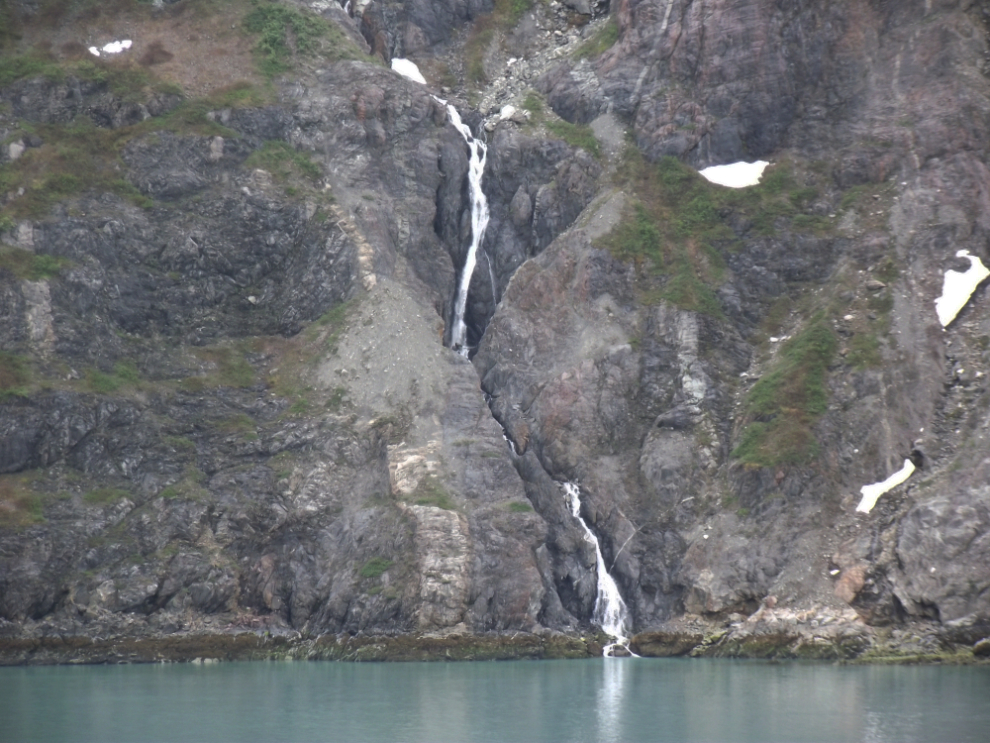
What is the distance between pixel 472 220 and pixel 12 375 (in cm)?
3480

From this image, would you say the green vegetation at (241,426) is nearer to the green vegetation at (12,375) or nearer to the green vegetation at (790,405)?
the green vegetation at (12,375)

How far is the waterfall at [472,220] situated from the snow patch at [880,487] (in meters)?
29.5

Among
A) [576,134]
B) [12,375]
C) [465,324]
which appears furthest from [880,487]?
[12,375]

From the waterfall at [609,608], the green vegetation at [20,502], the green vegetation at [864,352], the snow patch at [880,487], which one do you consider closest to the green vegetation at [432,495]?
the waterfall at [609,608]

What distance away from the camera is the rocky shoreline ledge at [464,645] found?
61.0 metres

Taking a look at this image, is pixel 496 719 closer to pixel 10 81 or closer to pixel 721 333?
pixel 721 333

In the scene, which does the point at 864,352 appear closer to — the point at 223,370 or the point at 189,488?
the point at 223,370

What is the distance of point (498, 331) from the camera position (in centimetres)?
8181

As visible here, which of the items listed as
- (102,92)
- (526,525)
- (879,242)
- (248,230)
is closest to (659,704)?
(526,525)

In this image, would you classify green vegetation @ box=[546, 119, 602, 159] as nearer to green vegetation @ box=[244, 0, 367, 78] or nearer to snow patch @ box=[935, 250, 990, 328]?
green vegetation @ box=[244, 0, 367, 78]

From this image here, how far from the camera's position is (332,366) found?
79.4m

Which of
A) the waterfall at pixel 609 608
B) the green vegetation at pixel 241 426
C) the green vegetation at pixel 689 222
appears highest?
the green vegetation at pixel 689 222

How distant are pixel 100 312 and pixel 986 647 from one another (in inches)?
2155

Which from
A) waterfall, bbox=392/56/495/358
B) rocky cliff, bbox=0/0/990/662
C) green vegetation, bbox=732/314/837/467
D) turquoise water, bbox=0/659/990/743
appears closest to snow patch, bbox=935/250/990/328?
rocky cliff, bbox=0/0/990/662
